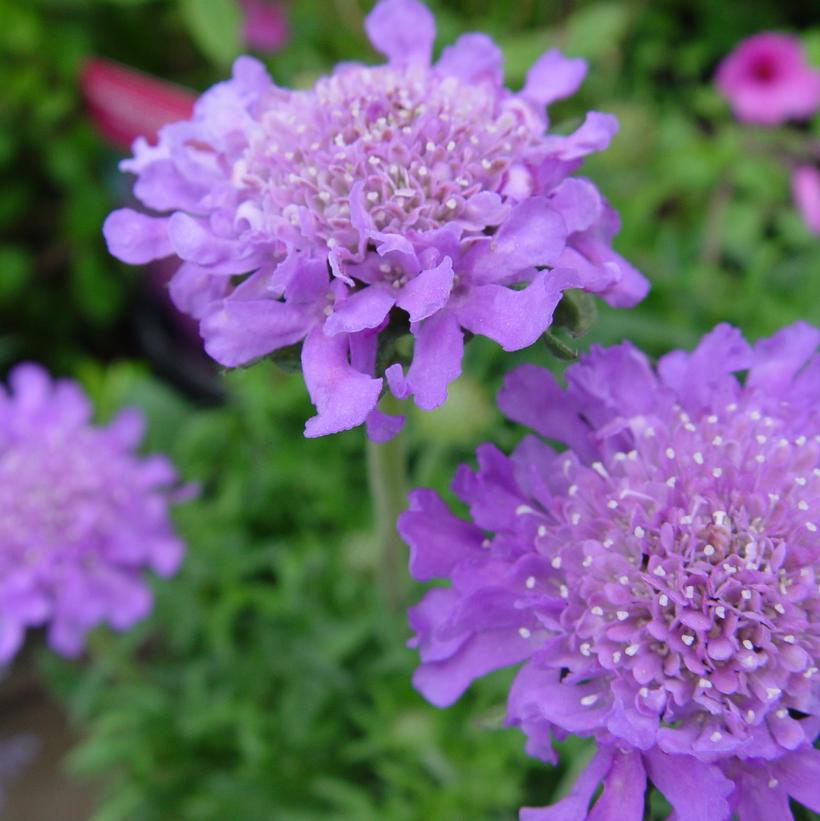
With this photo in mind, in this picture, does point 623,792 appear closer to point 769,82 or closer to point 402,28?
point 402,28

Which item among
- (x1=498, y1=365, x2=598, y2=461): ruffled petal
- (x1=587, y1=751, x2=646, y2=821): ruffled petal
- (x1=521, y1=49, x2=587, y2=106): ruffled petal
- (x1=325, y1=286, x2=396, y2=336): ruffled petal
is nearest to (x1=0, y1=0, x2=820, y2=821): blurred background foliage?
(x1=587, y1=751, x2=646, y2=821): ruffled petal

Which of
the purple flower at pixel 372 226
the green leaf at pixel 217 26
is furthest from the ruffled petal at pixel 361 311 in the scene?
the green leaf at pixel 217 26

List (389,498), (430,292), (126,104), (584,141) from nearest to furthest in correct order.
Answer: (430,292), (584,141), (389,498), (126,104)

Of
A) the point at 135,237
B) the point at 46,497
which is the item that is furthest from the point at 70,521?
the point at 135,237

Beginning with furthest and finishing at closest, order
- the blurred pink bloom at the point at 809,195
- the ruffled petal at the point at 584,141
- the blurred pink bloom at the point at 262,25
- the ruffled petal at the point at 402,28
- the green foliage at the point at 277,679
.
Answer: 1. the blurred pink bloom at the point at 262,25
2. the blurred pink bloom at the point at 809,195
3. the green foliage at the point at 277,679
4. the ruffled petal at the point at 402,28
5. the ruffled petal at the point at 584,141

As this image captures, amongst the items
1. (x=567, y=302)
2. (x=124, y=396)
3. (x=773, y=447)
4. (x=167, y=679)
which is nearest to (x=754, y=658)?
(x=773, y=447)

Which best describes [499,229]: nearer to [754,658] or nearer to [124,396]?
[754,658]

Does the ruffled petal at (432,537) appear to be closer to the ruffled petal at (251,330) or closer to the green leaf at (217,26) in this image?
the ruffled petal at (251,330)
